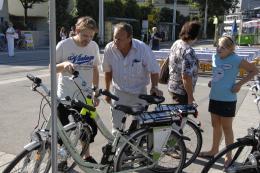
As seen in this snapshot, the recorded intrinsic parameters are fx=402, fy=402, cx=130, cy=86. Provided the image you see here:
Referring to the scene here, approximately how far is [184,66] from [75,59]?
1311 mm

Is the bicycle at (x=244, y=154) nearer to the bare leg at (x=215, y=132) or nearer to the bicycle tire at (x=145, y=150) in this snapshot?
the bicycle tire at (x=145, y=150)

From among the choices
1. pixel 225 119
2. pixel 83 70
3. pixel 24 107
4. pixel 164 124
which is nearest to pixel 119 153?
pixel 164 124

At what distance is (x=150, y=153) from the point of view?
13.8 feet

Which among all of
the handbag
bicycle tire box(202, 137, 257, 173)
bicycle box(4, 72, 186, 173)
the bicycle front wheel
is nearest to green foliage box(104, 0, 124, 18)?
the handbag

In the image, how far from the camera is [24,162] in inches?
138

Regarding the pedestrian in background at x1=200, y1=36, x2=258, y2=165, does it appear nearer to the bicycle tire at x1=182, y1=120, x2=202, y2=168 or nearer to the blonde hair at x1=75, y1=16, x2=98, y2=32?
the bicycle tire at x1=182, y1=120, x2=202, y2=168

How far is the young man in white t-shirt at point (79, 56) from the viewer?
419 cm

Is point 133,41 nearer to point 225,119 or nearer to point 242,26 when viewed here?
point 225,119

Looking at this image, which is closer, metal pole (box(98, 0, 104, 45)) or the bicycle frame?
the bicycle frame

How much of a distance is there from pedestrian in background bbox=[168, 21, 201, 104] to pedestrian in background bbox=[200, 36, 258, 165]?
0.87 ft

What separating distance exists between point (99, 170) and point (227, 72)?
1.86m

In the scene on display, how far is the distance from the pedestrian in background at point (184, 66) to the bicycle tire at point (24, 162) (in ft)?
6.67

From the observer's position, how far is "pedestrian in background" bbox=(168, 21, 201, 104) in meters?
4.79

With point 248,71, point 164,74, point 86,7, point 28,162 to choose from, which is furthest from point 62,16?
point 28,162
